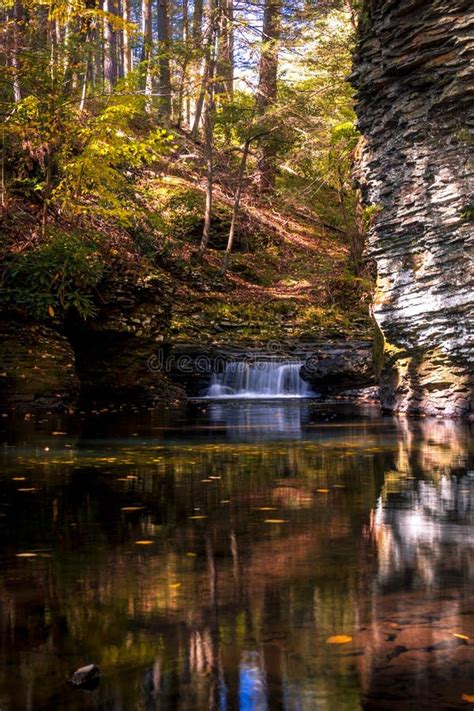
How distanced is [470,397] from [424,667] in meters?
11.2

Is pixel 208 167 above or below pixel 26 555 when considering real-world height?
above

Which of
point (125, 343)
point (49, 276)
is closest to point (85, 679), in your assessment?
point (49, 276)

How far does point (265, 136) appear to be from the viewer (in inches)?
995

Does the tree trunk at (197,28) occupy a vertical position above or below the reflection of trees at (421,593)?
above

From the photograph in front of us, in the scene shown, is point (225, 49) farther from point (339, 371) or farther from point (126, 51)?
point (126, 51)

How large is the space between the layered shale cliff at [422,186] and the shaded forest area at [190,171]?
6.81 ft

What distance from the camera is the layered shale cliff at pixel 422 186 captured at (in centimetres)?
1284

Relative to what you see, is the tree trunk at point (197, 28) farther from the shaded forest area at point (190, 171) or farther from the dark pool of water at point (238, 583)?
the dark pool of water at point (238, 583)

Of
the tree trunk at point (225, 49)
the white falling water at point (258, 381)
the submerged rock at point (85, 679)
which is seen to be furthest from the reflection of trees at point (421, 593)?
the tree trunk at point (225, 49)

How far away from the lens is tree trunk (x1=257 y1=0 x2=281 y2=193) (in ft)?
73.9

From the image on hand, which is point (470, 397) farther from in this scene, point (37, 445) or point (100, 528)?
point (100, 528)

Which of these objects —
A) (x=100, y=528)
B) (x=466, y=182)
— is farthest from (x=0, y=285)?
(x=100, y=528)

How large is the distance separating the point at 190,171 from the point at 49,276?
1598 cm

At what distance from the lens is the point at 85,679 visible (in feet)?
8.66
